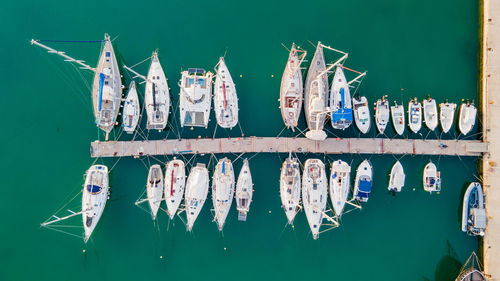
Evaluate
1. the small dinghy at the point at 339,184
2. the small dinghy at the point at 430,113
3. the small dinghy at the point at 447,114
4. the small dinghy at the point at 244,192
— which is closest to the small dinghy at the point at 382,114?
the small dinghy at the point at 430,113

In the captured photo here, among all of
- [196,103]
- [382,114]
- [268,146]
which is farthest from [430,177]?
[196,103]

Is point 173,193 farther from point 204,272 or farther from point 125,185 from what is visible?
point 204,272

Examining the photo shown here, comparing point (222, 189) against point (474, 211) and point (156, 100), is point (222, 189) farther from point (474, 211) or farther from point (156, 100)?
point (474, 211)

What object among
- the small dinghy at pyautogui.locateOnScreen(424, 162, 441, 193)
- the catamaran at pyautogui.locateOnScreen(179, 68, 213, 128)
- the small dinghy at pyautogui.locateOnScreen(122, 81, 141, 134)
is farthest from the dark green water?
the small dinghy at pyautogui.locateOnScreen(122, 81, 141, 134)

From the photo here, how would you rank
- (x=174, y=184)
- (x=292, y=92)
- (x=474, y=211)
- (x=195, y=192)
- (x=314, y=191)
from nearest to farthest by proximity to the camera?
(x=195, y=192) → (x=314, y=191) → (x=174, y=184) → (x=292, y=92) → (x=474, y=211)

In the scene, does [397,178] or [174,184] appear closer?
[174,184]

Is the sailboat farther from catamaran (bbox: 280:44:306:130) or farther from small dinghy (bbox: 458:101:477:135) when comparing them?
catamaran (bbox: 280:44:306:130)

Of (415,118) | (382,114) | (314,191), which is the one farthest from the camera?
(415,118)
